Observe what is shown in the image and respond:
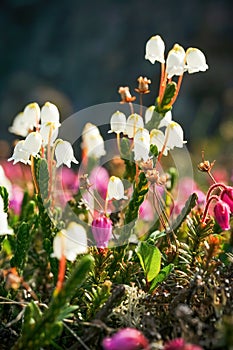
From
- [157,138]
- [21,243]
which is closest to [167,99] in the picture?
[157,138]

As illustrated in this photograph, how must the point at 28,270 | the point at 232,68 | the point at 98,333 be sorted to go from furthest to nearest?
the point at 232,68, the point at 28,270, the point at 98,333

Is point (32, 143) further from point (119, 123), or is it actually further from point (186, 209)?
point (186, 209)

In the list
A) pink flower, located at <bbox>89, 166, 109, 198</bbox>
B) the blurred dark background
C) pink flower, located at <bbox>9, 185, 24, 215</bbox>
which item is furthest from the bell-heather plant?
the blurred dark background

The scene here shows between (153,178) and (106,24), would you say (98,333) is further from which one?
(106,24)

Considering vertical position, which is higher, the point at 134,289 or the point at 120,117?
the point at 120,117

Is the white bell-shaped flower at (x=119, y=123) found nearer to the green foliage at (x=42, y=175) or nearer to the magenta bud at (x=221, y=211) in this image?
the green foliage at (x=42, y=175)

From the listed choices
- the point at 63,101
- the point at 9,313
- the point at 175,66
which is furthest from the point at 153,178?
the point at 63,101
